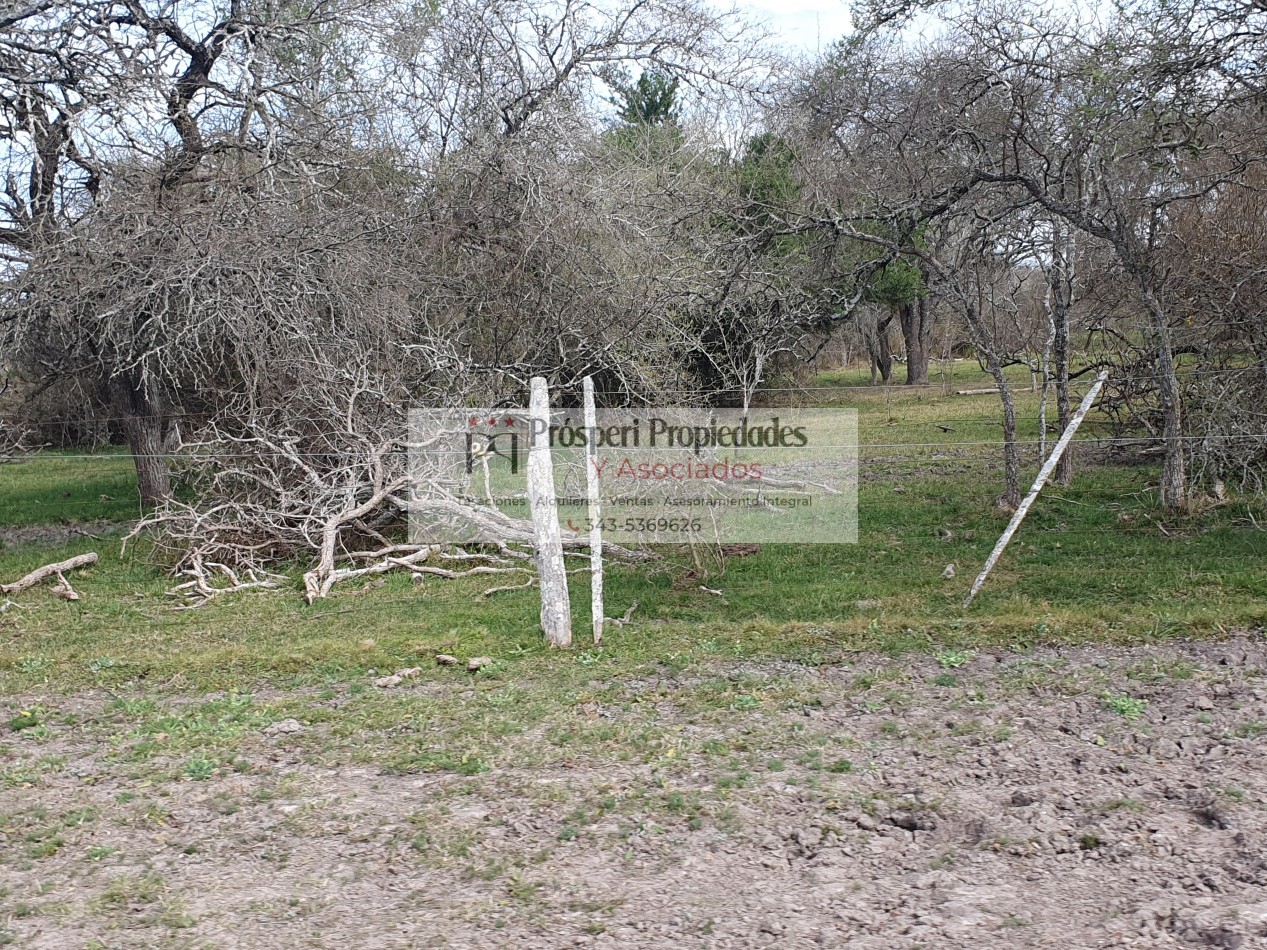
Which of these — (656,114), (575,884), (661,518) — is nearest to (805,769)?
(575,884)

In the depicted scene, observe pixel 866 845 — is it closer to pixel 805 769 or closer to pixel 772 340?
pixel 805 769

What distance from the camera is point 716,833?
4.08 m

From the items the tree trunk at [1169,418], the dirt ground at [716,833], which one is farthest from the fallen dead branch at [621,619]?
the tree trunk at [1169,418]

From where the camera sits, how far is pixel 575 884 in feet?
12.2

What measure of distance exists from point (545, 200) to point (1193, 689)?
9.08m

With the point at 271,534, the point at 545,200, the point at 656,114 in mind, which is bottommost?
the point at 271,534

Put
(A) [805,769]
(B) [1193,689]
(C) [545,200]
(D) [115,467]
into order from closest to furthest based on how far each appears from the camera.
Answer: (A) [805,769], (B) [1193,689], (C) [545,200], (D) [115,467]

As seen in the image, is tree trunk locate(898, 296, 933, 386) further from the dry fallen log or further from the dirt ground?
the dirt ground

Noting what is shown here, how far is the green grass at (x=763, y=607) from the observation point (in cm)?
659

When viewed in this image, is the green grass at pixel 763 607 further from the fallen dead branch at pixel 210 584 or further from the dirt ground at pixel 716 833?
the dirt ground at pixel 716 833

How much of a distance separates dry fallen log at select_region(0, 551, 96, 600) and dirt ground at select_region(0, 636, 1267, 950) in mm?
4150

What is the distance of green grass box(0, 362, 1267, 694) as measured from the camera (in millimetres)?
6586

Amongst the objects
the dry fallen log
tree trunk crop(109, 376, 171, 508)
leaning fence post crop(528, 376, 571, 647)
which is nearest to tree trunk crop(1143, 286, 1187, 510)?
leaning fence post crop(528, 376, 571, 647)

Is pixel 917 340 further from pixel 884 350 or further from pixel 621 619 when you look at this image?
pixel 621 619
